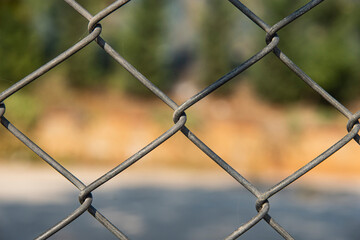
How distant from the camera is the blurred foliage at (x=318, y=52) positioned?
9203mm

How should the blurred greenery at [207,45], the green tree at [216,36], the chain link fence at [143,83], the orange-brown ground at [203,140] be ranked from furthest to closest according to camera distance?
the green tree at [216,36]
the blurred greenery at [207,45]
the orange-brown ground at [203,140]
the chain link fence at [143,83]

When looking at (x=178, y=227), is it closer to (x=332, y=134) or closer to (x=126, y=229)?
(x=126, y=229)

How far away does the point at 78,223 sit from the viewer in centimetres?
471

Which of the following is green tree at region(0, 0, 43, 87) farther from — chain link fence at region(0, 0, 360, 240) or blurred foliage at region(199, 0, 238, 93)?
chain link fence at region(0, 0, 360, 240)

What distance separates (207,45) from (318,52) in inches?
84.7

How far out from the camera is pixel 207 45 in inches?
398

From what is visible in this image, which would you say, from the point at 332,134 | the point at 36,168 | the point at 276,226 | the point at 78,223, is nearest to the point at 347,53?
the point at 332,134

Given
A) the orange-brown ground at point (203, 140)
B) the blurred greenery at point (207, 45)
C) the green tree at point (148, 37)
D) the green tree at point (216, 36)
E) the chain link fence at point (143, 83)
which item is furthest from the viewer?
the green tree at point (216, 36)

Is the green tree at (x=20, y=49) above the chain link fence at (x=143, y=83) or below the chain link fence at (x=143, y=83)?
above

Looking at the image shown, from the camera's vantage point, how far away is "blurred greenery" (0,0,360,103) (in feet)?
30.1

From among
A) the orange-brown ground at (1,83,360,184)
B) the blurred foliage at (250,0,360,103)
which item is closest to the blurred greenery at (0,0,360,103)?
the blurred foliage at (250,0,360,103)

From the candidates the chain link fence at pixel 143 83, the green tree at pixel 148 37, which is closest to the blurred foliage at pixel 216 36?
the green tree at pixel 148 37

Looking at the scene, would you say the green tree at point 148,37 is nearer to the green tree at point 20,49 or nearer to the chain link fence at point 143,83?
the green tree at point 20,49

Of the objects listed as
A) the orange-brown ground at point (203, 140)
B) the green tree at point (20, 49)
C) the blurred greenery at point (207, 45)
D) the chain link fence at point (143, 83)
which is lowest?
the chain link fence at point (143, 83)
